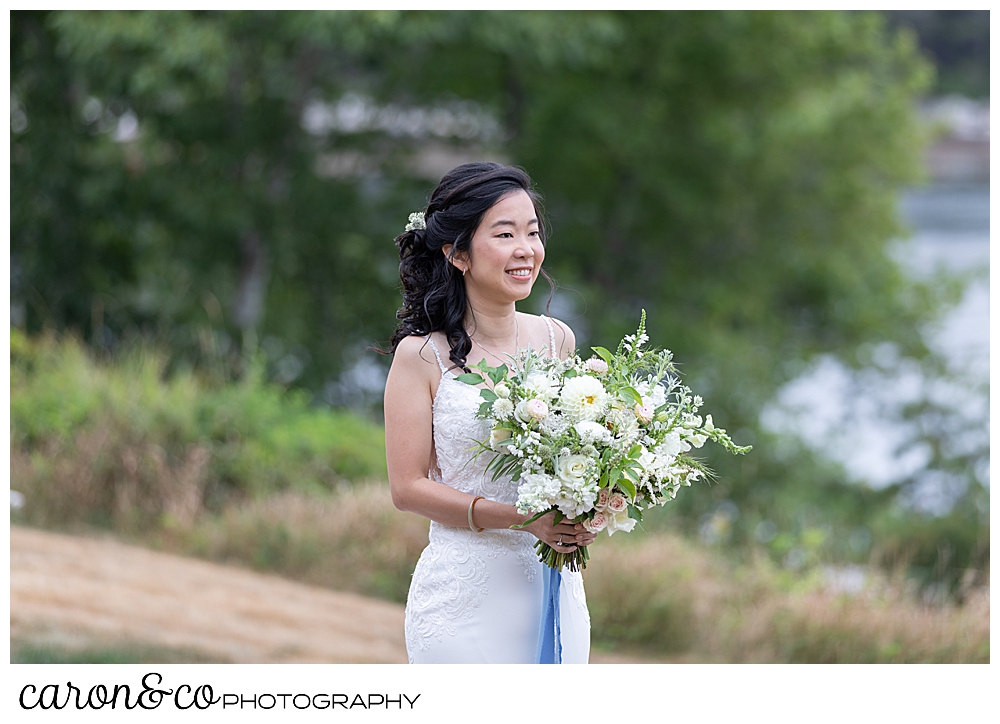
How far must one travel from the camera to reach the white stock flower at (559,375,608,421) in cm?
254

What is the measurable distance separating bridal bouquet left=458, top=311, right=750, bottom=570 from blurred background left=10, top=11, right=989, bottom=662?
5.51 meters

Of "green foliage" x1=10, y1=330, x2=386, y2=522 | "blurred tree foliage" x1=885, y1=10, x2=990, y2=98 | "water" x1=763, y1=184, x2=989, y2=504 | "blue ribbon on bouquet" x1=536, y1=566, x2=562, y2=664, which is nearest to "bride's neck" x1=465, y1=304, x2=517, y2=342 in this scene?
"blue ribbon on bouquet" x1=536, y1=566, x2=562, y2=664

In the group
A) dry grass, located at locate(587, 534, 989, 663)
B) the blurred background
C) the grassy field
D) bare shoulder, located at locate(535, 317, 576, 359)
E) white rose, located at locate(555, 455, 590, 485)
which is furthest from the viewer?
the blurred background

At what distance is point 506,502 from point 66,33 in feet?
29.5

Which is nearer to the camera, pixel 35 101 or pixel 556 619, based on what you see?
pixel 556 619

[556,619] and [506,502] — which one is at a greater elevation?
[506,502]

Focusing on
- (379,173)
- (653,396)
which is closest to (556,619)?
(653,396)

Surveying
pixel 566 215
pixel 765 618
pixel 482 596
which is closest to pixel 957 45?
pixel 566 215

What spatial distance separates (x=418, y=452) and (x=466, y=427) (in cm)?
15

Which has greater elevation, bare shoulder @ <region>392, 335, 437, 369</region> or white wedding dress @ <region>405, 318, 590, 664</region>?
bare shoulder @ <region>392, 335, 437, 369</region>

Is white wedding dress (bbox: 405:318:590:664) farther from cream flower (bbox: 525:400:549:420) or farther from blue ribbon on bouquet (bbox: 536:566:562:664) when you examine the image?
cream flower (bbox: 525:400:549:420)

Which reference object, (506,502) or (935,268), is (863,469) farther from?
(506,502)

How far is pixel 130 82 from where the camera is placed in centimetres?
1038

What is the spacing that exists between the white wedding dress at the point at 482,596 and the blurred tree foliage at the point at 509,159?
25.0 feet
